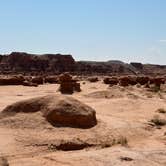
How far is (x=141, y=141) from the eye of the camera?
55.2 feet

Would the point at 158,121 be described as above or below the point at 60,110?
below

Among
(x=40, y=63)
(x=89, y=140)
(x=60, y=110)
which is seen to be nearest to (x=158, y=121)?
(x=60, y=110)

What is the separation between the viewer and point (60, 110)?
56.7ft

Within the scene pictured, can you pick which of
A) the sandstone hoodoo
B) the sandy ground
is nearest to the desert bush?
the sandy ground

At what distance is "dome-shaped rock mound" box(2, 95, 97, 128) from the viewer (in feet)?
56.3

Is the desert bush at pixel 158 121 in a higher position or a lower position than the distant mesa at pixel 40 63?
lower

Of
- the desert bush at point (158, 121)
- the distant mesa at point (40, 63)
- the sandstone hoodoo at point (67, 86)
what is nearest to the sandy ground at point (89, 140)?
the desert bush at point (158, 121)

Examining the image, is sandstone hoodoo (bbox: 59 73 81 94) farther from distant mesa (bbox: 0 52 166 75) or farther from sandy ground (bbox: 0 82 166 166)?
distant mesa (bbox: 0 52 166 75)

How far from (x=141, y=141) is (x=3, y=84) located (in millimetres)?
34866

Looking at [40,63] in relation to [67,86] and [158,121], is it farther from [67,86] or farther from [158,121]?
[158,121]

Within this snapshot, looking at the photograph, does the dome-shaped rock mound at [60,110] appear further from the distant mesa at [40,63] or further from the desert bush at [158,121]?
the distant mesa at [40,63]

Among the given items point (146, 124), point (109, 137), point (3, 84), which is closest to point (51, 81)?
point (3, 84)

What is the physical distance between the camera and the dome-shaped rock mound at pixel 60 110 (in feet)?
56.3

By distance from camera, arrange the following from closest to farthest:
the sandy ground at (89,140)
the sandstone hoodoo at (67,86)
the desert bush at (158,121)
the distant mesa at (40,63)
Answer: the sandy ground at (89,140) → the desert bush at (158,121) → the sandstone hoodoo at (67,86) → the distant mesa at (40,63)
